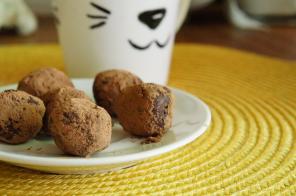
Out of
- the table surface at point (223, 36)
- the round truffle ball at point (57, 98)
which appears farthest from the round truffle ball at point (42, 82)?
the table surface at point (223, 36)

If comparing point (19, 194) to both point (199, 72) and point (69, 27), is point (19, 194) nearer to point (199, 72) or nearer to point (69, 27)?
point (69, 27)

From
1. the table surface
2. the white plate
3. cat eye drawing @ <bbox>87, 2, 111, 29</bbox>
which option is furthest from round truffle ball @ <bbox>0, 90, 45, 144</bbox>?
the table surface

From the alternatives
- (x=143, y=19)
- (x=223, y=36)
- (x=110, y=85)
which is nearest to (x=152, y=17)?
(x=143, y=19)

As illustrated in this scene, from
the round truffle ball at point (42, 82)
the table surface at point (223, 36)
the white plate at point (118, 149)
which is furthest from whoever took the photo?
the table surface at point (223, 36)

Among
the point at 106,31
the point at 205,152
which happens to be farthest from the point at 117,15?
the point at 205,152

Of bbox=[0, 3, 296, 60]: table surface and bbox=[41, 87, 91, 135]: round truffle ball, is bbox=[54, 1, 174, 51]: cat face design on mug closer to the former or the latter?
bbox=[41, 87, 91, 135]: round truffle ball

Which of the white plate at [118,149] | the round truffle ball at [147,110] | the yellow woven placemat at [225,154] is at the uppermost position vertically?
the round truffle ball at [147,110]

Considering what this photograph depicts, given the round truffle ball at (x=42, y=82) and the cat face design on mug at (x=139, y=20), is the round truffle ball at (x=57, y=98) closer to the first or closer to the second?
the round truffle ball at (x=42, y=82)

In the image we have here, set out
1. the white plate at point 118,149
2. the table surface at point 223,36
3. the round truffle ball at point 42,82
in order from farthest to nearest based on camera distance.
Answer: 1. the table surface at point 223,36
2. the round truffle ball at point 42,82
3. the white plate at point 118,149
